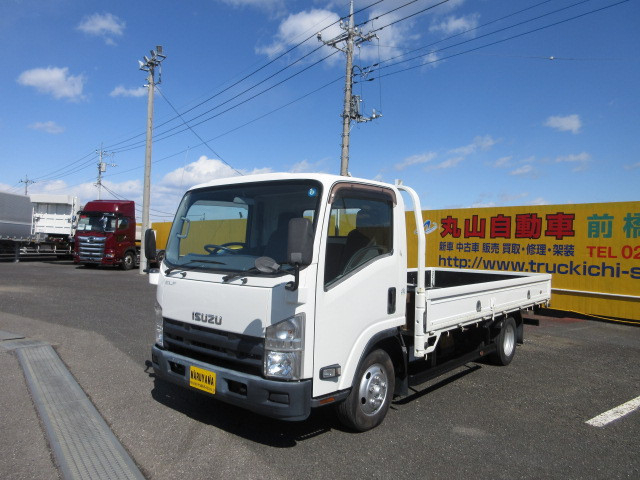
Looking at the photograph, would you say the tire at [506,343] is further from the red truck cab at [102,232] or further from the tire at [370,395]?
the red truck cab at [102,232]

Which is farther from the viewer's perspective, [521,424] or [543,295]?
[543,295]

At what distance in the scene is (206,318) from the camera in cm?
376

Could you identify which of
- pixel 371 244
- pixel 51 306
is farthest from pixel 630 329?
pixel 51 306

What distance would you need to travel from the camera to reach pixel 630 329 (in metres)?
9.55

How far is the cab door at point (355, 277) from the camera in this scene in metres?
3.51

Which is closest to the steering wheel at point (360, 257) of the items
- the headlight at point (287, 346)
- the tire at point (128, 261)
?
the headlight at point (287, 346)

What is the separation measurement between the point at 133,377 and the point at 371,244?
3374mm

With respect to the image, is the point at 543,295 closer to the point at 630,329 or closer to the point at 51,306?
the point at 630,329

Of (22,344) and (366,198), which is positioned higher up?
(366,198)

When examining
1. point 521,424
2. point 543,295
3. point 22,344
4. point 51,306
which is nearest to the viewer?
point 521,424

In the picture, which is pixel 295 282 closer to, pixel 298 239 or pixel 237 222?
pixel 298 239

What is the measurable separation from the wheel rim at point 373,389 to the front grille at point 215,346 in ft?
3.19

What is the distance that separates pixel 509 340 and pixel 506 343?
0.12m

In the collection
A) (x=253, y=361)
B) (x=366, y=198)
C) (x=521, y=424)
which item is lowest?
(x=521, y=424)
